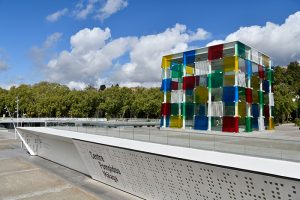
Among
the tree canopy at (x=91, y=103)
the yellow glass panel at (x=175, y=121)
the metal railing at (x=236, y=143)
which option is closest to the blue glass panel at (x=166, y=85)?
the yellow glass panel at (x=175, y=121)

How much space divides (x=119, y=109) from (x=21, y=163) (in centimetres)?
6138

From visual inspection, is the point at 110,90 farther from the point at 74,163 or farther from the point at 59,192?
the point at 59,192

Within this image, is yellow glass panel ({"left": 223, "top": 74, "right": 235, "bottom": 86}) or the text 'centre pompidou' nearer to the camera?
the text 'centre pompidou'

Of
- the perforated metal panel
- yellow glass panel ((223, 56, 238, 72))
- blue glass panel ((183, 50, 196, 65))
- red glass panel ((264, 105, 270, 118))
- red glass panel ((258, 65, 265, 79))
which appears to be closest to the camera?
the perforated metal panel

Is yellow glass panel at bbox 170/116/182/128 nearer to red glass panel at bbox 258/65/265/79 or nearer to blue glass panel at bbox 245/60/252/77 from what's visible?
blue glass panel at bbox 245/60/252/77

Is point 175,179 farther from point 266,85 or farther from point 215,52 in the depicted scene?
point 266,85

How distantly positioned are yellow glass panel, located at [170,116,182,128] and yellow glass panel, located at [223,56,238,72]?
8.77m

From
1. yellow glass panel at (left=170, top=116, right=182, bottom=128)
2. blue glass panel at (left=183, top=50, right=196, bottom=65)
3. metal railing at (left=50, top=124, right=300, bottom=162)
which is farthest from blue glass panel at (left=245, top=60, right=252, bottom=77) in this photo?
metal railing at (left=50, top=124, right=300, bottom=162)

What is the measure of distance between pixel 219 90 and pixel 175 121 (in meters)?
7.19

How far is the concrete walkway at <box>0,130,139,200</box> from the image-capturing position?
924 inches

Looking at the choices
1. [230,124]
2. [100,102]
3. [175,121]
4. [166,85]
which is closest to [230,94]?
[230,124]

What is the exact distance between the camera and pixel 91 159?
26.6m

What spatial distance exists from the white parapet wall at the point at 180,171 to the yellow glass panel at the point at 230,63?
17.4 metres

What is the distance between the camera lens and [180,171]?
16.4 m
